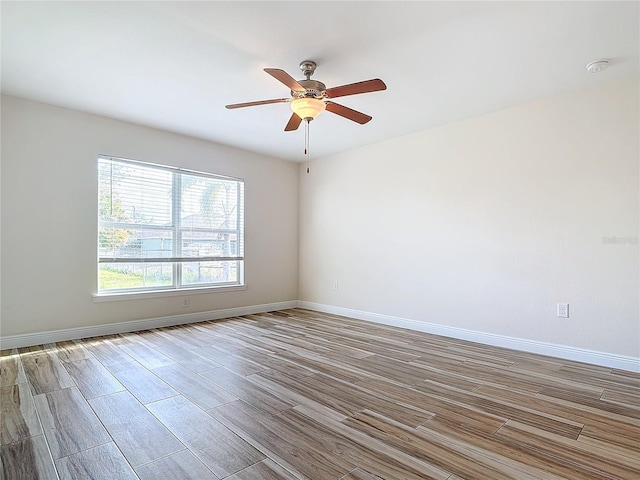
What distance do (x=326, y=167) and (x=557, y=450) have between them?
442cm

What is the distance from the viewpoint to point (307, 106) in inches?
104

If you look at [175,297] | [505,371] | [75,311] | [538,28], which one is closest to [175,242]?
[175,297]

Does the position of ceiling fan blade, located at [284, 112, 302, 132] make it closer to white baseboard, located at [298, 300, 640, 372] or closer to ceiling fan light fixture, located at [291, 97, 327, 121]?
ceiling fan light fixture, located at [291, 97, 327, 121]

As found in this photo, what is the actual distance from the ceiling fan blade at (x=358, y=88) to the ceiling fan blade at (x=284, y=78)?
225 mm

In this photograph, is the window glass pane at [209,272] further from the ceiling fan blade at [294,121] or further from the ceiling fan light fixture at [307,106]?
the ceiling fan light fixture at [307,106]

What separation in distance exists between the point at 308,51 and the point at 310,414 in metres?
2.46

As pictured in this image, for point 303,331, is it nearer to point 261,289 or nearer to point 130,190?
point 261,289

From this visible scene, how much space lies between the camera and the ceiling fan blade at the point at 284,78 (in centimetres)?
216

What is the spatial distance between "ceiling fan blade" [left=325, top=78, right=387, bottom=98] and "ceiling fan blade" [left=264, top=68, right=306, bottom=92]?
0.74ft

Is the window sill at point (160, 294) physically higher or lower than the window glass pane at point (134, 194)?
lower

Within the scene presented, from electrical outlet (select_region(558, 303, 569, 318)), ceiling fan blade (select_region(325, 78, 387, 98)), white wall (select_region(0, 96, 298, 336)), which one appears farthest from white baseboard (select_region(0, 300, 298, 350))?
electrical outlet (select_region(558, 303, 569, 318))

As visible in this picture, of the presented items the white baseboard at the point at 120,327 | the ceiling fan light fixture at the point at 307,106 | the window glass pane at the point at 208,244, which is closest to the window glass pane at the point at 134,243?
the window glass pane at the point at 208,244

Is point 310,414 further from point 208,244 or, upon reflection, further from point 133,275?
point 208,244

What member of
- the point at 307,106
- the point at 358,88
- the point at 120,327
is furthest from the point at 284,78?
the point at 120,327
